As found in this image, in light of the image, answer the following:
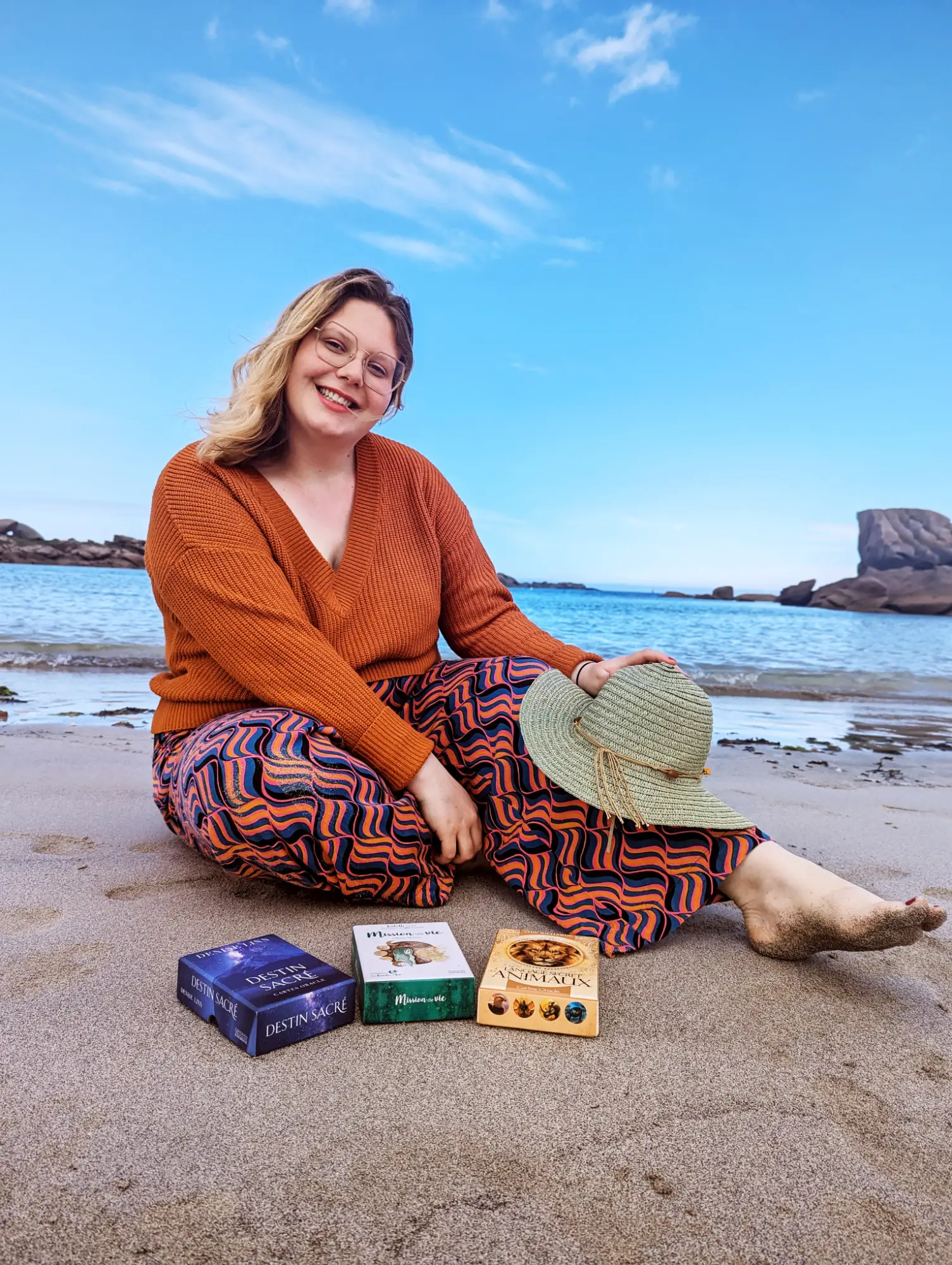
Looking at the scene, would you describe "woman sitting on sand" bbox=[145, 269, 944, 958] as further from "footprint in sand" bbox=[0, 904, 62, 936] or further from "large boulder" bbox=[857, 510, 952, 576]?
"large boulder" bbox=[857, 510, 952, 576]

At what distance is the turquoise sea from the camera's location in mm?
5523

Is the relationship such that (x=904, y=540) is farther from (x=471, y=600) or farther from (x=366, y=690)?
(x=366, y=690)

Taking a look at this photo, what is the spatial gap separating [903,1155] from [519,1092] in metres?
0.50

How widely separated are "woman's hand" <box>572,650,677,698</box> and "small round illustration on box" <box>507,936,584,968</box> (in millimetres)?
649

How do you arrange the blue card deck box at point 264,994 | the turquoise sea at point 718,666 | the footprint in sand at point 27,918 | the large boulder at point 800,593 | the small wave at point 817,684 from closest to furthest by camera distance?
1. the blue card deck box at point 264,994
2. the footprint in sand at point 27,918
3. the turquoise sea at point 718,666
4. the small wave at point 817,684
5. the large boulder at point 800,593

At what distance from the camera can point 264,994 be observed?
135 cm

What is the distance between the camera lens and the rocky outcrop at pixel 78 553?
2859cm

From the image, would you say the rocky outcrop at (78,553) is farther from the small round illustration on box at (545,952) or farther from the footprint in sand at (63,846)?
the small round illustration on box at (545,952)

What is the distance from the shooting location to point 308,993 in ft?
4.48

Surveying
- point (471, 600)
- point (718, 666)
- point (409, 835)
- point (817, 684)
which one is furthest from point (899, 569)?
point (409, 835)

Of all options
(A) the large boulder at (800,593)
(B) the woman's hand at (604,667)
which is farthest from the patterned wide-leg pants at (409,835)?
(A) the large boulder at (800,593)

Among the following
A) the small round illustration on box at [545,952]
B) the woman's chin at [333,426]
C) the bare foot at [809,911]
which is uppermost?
the woman's chin at [333,426]

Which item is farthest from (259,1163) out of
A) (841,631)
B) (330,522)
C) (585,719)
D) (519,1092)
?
(841,631)

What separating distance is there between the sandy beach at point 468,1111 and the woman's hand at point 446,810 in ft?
0.46
